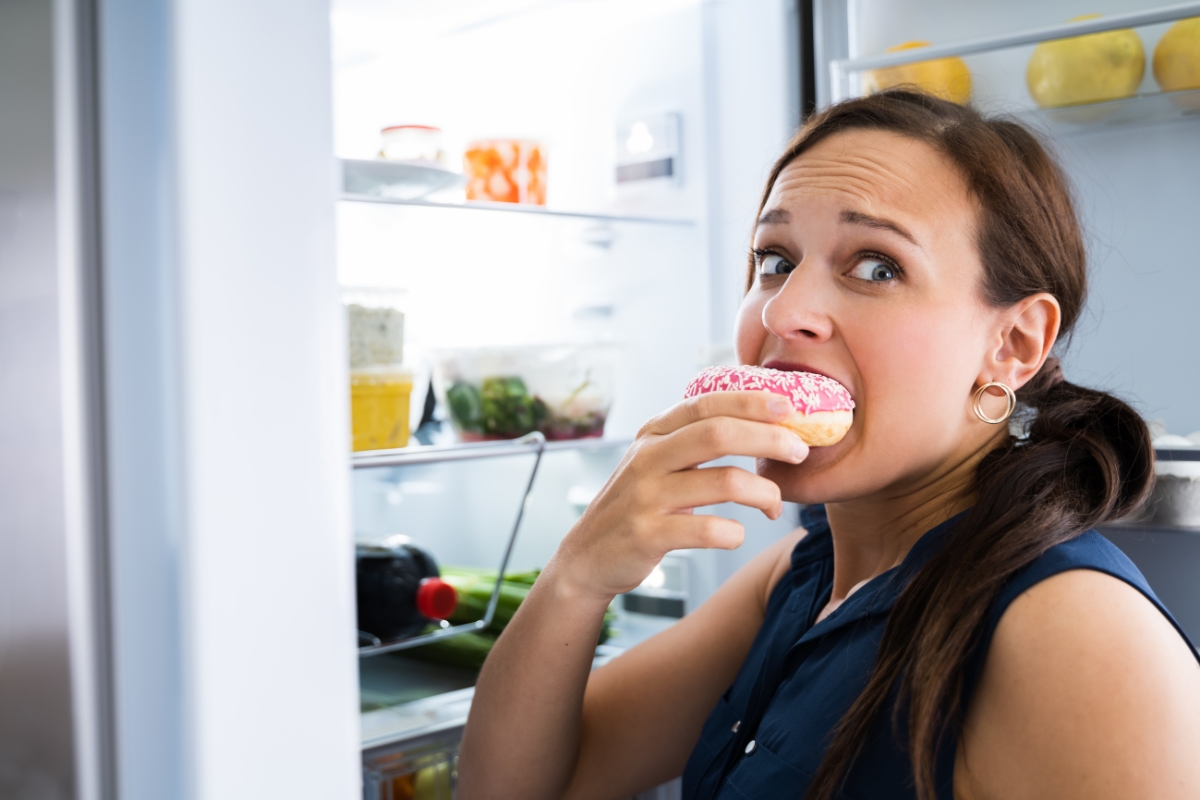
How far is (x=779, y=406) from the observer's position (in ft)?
2.77

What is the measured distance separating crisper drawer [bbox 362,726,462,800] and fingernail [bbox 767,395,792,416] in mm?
783

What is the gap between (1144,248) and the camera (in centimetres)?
131

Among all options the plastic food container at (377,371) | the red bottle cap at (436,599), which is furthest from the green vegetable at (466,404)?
the red bottle cap at (436,599)

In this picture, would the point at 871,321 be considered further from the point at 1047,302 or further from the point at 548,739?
the point at 548,739

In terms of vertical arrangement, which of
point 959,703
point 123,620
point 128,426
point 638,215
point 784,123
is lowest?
point 959,703

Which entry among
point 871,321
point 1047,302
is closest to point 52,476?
point 871,321

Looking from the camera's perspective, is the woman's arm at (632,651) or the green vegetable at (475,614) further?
the green vegetable at (475,614)

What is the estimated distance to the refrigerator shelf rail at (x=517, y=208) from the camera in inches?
53.4

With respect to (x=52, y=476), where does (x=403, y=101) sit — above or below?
above

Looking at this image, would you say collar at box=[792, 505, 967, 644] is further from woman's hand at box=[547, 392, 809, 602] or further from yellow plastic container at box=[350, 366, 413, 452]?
yellow plastic container at box=[350, 366, 413, 452]

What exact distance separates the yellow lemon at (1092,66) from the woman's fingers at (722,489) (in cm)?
76

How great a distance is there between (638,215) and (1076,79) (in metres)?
0.73

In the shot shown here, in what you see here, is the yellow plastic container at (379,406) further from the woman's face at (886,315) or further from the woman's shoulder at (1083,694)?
the woman's shoulder at (1083,694)

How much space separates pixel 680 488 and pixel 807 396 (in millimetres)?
143
